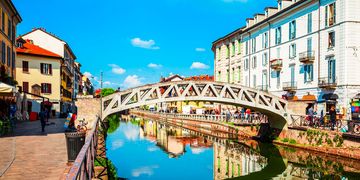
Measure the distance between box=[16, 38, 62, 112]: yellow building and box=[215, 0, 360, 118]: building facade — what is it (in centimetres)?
2815

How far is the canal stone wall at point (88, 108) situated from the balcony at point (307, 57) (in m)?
23.2

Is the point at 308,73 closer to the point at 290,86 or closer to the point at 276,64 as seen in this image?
the point at 290,86

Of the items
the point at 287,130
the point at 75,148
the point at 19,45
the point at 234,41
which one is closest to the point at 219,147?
the point at 287,130

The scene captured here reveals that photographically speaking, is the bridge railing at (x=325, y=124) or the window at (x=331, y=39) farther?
the window at (x=331, y=39)

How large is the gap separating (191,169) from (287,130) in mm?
10189

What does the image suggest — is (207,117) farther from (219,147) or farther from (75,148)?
(75,148)

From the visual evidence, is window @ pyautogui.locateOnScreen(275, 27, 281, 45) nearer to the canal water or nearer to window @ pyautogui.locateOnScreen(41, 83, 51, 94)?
the canal water

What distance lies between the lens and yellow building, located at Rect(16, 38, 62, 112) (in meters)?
43.8

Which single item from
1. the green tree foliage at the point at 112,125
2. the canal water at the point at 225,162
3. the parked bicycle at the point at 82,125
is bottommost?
the green tree foliage at the point at 112,125

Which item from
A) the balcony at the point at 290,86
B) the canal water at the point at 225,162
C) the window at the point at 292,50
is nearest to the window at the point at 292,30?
the window at the point at 292,50

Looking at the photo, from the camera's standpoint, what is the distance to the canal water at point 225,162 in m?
20.0

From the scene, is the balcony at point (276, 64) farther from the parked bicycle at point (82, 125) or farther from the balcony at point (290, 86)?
the parked bicycle at point (82, 125)

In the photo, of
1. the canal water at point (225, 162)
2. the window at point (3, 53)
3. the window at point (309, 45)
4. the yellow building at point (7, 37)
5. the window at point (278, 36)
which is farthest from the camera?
the window at point (278, 36)

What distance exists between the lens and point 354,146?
2094cm
